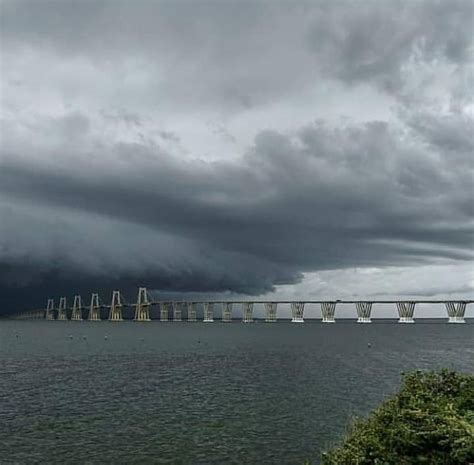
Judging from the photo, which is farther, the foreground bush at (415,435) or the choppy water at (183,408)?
the choppy water at (183,408)

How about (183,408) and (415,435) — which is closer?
(415,435)

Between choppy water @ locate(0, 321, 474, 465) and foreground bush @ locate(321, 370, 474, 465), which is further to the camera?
choppy water @ locate(0, 321, 474, 465)

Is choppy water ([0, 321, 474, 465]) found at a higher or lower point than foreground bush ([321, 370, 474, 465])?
lower

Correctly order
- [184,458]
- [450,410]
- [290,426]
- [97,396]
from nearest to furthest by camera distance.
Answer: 1. [450,410]
2. [184,458]
3. [290,426]
4. [97,396]

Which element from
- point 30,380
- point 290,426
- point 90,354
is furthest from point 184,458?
point 90,354

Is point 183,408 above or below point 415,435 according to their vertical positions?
below

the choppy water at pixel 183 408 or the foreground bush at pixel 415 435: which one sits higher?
the foreground bush at pixel 415 435

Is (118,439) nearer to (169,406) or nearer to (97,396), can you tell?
(169,406)

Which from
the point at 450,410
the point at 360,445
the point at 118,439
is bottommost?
the point at 118,439
